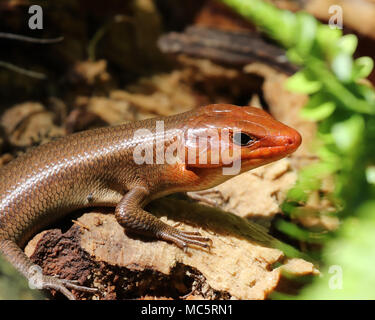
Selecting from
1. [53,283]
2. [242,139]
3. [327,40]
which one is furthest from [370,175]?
[53,283]

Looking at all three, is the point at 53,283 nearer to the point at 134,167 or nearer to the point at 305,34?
the point at 134,167

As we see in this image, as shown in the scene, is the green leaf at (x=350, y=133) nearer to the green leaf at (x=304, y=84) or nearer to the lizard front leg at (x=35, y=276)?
the green leaf at (x=304, y=84)

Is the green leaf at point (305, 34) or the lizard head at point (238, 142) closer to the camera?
the green leaf at point (305, 34)

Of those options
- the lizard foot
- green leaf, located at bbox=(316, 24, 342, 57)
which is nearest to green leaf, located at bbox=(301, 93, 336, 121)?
green leaf, located at bbox=(316, 24, 342, 57)

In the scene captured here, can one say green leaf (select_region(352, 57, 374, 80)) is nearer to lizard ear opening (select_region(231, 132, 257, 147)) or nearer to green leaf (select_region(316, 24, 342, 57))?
green leaf (select_region(316, 24, 342, 57))

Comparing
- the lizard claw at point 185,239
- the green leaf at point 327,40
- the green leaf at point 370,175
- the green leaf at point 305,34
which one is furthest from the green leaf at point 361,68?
the lizard claw at point 185,239
